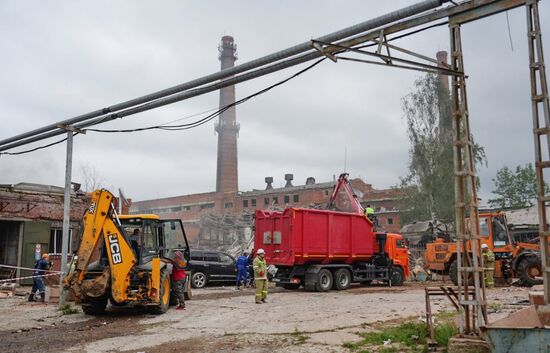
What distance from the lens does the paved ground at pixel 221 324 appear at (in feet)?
27.7

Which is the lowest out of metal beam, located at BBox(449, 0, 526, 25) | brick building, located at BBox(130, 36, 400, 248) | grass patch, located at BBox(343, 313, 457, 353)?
grass patch, located at BBox(343, 313, 457, 353)

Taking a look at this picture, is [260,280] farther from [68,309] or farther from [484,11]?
[484,11]

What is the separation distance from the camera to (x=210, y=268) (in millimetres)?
Result: 20938

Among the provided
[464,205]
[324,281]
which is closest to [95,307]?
[324,281]

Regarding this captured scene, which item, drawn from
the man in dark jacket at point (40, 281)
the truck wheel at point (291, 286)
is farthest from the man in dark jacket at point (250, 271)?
the man in dark jacket at point (40, 281)

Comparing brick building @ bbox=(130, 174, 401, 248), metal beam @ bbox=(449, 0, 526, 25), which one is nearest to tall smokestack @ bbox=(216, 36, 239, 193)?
brick building @ bbox=(130, 174, 401, 248)

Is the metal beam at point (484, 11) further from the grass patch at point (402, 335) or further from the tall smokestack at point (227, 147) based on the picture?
the tall smokestack at point (227, 147)

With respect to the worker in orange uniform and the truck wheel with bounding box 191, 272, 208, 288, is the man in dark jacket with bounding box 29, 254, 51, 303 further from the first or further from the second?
the truck wheel with bounding box 191, 272, 208, 288

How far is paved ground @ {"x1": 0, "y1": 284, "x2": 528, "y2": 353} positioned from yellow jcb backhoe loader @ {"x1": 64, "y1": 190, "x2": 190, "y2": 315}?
1.61 feet

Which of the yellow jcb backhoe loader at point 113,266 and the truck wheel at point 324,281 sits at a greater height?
the yellow jcb backhoe loader at point 113,266

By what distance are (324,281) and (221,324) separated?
8322mm

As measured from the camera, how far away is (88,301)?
1191 centimetres

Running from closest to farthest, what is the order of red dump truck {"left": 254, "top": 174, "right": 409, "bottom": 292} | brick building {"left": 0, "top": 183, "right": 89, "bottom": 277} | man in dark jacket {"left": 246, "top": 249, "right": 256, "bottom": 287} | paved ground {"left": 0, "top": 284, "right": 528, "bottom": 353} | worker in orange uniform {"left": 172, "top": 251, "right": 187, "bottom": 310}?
paved ground {"left": 0, "top": 284, "right": 528, "bottom": 353} < worker in orange uniform {"left": 172, "top": 251, "right": 187, "bottom": 310} < red dump truck {"left": 254, "top": 174, "right": 409, "bottom": 292} < man in dark jacket {"left": 246, "top": 249, "right": 256, "bottom": 287} < brick building {"left": 0, "top": 183, "right": 89, "bottom": 277}

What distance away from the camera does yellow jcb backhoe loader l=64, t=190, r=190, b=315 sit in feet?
36.4
